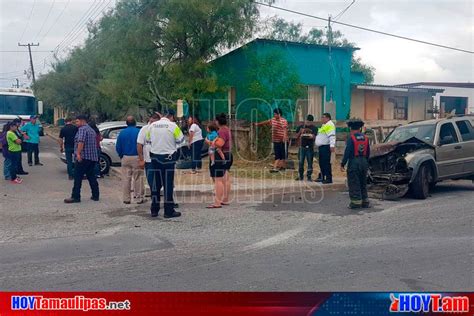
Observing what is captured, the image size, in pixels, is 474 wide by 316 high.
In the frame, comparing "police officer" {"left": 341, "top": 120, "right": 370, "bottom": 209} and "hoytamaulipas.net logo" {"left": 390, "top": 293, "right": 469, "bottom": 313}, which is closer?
"hoytamaulipas.net logo" {"left": 390, "top": 293, "right": 469, "bottom": 313}

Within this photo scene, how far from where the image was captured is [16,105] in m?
26.7

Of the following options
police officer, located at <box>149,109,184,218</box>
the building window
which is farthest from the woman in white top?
the building window

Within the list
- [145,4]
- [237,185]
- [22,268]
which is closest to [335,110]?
[145,4]

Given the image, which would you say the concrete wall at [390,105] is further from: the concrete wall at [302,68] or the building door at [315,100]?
the building door at [315,100]

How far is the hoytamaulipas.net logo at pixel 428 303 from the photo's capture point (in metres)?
4.51

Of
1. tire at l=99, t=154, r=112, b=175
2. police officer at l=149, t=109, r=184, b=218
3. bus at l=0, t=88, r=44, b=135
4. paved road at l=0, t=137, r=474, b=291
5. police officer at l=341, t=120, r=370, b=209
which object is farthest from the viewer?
bus at l=0, t=88, r=44, b=135

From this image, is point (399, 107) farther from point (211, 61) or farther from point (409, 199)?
point (409, 199)

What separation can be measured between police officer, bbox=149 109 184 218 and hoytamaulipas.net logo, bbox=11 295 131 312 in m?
4.67

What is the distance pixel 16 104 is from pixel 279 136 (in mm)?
17707

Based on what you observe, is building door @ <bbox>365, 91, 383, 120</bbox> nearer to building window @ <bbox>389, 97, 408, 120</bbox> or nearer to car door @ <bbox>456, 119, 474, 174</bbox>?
building window @ <bbox>389, 97, 408, 120</bbox>

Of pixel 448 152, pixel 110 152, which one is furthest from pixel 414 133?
pixel 110 152

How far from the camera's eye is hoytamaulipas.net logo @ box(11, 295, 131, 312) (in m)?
4.62

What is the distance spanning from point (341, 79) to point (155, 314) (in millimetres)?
20329

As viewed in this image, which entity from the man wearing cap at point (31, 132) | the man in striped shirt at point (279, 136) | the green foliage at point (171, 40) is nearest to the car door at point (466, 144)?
the man in striped shirt at point (279, 136)
